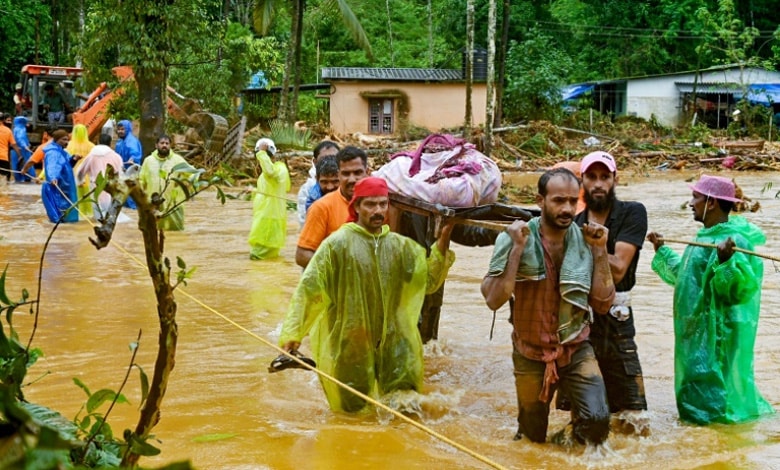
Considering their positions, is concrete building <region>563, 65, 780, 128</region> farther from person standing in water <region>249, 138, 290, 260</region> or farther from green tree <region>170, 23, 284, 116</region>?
person standing in water <region>249, 138, 290, 260</region>

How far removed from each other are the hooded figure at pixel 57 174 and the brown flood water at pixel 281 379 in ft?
7.88

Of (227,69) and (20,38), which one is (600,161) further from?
(20,38)

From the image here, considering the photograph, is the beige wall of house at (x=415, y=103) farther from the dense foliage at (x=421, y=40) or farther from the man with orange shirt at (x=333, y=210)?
the man with orange shirt at (x=333, y=210)

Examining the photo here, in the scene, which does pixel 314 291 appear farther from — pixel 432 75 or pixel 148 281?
pixel 432 75

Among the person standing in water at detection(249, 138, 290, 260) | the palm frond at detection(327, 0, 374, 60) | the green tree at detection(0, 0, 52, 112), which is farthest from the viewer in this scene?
the green tree at detection(0, 0, 52, 112)

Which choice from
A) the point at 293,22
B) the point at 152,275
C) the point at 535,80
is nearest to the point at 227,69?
the point at 293,22

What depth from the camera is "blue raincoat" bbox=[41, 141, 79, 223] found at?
14516 millimetres

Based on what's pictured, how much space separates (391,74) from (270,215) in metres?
23.0

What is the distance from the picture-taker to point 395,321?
18.2ft

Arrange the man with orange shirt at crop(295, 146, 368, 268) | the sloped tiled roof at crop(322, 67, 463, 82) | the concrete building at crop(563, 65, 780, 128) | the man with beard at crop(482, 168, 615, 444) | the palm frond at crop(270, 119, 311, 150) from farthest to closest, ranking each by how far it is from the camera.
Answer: the concrete building at crop(563, 65, 780, 128), the sloped tiled roof at crop(322, 67, 463, 82), the palm frond at crop(270, 119, 311, 150), the man with orange shirt at crop(295, 146, 368, 268), the man with beard at crop(482, 168, 615, 444)

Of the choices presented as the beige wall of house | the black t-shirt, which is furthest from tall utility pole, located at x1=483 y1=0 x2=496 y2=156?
the black t-shirt

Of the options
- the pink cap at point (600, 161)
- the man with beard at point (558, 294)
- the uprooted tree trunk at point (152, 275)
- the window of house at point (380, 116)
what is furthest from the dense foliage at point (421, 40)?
the uprooted tree trunk at point (152, 275)

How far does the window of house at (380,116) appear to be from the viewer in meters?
33.8

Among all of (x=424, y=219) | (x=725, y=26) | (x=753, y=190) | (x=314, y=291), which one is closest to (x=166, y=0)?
(x=753, y=190)
